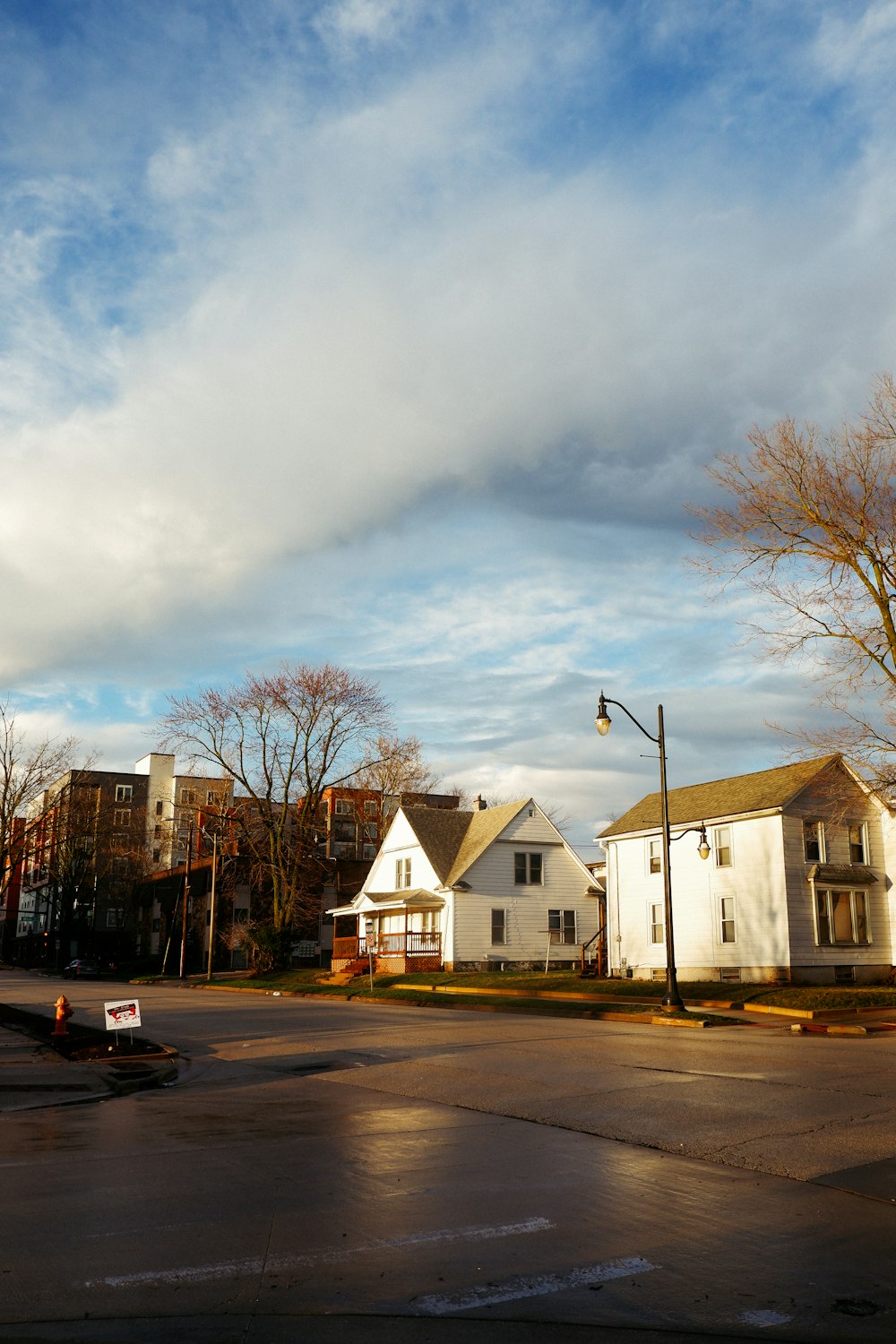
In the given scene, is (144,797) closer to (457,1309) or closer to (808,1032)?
(808,1032)

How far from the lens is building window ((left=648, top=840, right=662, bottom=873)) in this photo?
4466cm

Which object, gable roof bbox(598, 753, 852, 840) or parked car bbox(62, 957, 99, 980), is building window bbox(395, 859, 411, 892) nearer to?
gable roof bbox(598, 753, 852, 840)

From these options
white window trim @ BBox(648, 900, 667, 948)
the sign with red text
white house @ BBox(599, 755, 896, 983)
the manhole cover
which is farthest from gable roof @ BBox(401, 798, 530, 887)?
the manhole cover

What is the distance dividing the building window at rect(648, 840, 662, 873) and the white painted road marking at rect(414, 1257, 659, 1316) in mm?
39087

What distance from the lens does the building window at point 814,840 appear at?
1554 inches

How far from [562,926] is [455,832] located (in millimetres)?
7305

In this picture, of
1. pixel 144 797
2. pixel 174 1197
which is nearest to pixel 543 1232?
pixel 174 1197

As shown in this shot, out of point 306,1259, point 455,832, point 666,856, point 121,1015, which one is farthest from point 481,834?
point 306,1259

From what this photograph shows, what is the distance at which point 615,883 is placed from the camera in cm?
4694

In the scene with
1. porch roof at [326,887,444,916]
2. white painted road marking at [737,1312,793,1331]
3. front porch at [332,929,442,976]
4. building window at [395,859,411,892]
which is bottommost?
white painted road marking at [737,1312,793,1331]

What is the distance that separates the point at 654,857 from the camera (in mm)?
45062

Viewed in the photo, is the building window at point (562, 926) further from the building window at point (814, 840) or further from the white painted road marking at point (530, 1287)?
the white painted road marking at point (530, 1287)

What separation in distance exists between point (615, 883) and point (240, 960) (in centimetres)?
4010

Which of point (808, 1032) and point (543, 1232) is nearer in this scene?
point (543, 1232)
